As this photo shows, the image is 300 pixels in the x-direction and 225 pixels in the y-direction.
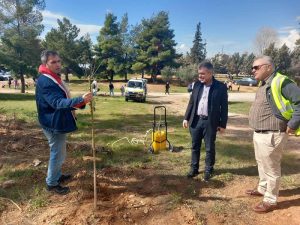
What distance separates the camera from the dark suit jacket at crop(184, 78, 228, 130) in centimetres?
544

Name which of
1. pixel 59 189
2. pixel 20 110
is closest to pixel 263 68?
pixel 59 189

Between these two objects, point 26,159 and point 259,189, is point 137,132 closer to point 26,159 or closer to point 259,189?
point 26,159

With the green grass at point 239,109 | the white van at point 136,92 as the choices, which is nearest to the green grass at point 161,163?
the green grass at point 239,109

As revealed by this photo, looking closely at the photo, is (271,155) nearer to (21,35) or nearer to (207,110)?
(207,110)

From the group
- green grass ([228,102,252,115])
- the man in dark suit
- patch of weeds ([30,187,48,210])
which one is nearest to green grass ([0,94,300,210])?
patch of weeds ([30,187,48,210])

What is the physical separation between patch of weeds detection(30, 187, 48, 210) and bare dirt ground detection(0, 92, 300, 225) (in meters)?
0.08

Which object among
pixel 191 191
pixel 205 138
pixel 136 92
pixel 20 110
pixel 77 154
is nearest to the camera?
pixel 191 191

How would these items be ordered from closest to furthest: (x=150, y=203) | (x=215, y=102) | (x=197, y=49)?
(x=150, y=203) < (x=215, y=102) < (x=197, y=49)

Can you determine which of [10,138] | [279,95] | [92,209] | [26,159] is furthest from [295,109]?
[10,138]

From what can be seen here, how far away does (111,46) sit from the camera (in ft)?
163

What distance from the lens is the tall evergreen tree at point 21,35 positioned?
1058 inches

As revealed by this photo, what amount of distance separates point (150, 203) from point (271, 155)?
1.88 m

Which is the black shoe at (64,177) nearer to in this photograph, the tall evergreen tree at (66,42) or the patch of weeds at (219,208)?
the patch of weeds at (219,208)

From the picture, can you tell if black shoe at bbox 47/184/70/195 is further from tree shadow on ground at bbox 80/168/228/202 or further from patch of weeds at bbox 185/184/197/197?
patch of weeds at bbox 185/184/197/197
